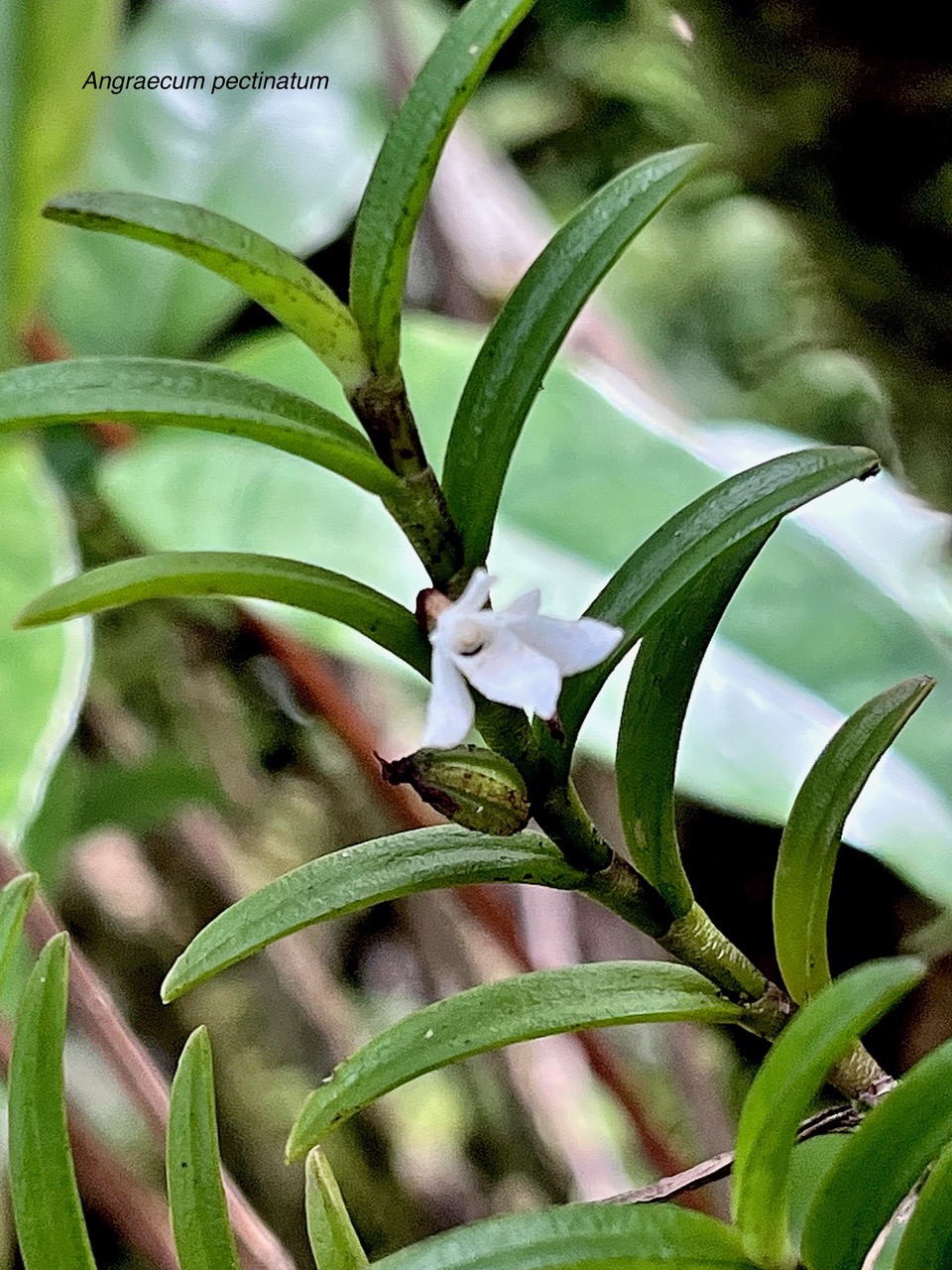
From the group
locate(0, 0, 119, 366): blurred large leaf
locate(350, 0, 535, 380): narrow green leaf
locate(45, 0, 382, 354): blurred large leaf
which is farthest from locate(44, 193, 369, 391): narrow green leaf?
locate(45, 0, 382, 354): blurred large leaf

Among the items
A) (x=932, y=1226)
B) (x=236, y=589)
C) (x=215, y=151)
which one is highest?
(x=215, y=151)

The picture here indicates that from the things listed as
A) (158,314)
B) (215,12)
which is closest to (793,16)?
(158,314)

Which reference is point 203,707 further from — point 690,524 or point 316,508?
point 690,524

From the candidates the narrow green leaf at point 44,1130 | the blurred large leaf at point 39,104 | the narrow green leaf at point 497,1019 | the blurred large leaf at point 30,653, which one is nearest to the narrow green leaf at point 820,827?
the narrow green leaf at point 497,1019

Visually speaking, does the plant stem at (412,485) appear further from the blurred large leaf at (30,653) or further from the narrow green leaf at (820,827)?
the blurred large leaf at (30,653)

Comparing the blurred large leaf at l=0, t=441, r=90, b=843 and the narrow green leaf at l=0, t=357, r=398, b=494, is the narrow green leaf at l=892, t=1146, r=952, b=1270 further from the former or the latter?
the blurred large leaf at l=0, t=441, r=90, b=843

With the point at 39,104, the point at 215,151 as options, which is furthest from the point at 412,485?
the point at 215,151

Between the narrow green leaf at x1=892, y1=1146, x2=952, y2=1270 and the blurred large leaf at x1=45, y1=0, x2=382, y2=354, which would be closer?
the narrow green leaf at x1=892, y1=1146, x2=952, y2=1270

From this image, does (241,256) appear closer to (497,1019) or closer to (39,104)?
(497,1019)
